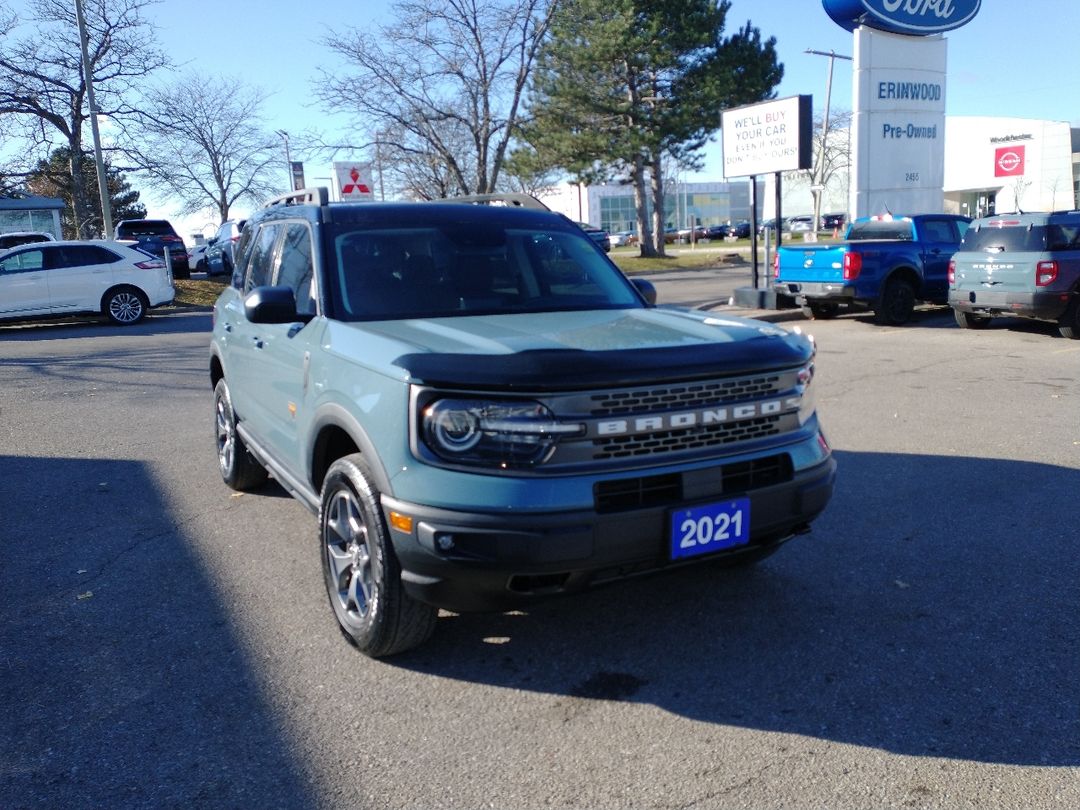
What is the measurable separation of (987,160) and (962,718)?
7244 centimetres

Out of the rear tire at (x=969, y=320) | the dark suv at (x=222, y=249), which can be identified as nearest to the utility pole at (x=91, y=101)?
the dark suv at (x=222, y=249)

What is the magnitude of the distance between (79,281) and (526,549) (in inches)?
664

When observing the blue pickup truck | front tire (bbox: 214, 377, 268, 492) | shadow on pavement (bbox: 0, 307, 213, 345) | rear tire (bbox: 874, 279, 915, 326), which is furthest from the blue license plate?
shadow on pavement (bbox: 0, 307, 213, 345)

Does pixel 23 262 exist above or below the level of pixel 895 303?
above

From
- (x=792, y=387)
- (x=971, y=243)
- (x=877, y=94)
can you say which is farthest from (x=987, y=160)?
(x=792, y=387)

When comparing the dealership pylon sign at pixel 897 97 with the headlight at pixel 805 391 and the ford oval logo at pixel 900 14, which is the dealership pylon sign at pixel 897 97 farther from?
the headlight at pixel 805 391

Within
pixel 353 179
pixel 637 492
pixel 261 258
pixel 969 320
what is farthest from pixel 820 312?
pixel 637 492

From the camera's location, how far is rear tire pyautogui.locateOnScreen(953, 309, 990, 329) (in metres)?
13.9

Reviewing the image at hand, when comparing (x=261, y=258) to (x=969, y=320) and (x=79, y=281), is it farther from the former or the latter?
(x=79, y=281)

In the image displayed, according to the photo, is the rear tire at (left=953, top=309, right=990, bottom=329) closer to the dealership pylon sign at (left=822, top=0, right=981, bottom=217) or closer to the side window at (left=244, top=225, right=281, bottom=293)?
the dealership pylon sign at (left=822, top=0, right=981, bottom=217)

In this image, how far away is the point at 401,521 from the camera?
3.13 m

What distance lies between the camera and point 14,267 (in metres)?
16.5

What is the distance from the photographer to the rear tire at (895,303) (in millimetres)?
14586

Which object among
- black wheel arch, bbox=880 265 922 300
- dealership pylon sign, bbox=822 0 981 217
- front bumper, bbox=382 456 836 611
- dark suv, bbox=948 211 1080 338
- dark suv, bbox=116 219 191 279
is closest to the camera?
front bumper, bbox=382 456 836 611
